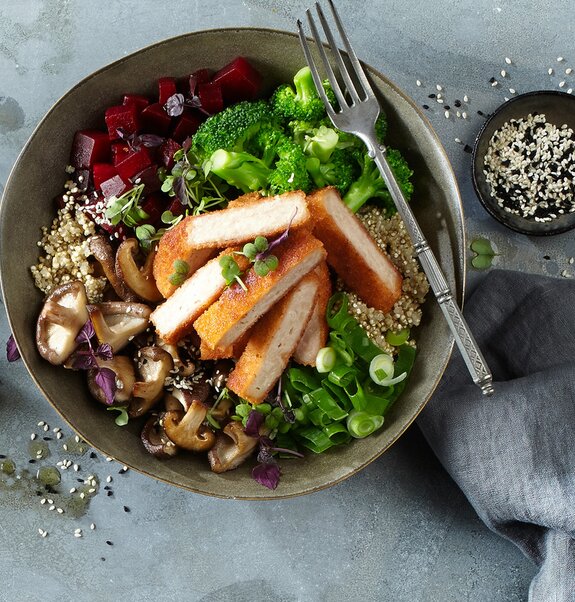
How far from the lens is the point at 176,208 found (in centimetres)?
268

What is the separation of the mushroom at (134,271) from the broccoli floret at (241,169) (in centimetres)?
43

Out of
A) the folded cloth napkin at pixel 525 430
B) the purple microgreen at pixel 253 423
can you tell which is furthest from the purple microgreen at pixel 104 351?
the folded cloth napkin at pixel 525 430

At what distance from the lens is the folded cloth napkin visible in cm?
279

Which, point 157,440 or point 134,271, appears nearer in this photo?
point 134,271

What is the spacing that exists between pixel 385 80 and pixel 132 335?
1.39 meters

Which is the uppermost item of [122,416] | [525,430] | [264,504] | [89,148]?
[89,148]

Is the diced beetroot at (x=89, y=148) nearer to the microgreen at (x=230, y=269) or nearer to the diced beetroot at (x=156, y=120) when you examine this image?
the diced beetroot at (x=156, y=120)

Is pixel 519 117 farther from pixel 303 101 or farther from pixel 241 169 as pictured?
pixel 241 169

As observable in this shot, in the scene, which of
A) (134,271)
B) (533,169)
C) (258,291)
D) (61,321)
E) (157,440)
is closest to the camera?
(258,291)

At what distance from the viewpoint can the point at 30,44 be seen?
2998mm

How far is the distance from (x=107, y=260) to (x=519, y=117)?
1.90 meters

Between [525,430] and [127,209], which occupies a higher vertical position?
[127,209]

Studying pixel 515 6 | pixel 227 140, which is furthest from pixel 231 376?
pixel 515 6

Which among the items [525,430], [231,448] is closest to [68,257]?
[231,448]
